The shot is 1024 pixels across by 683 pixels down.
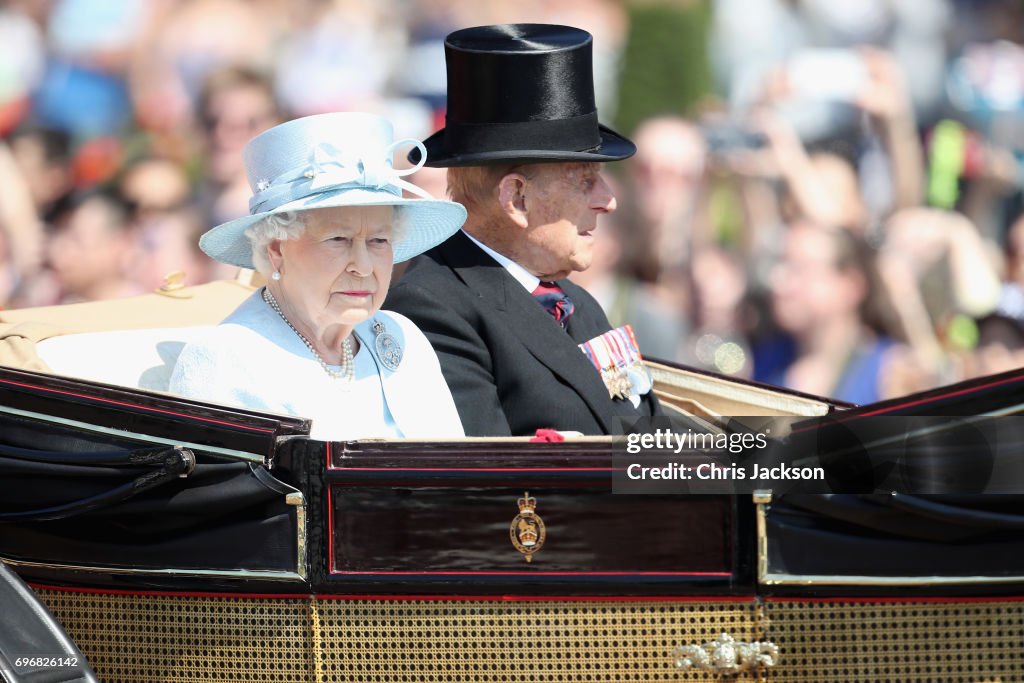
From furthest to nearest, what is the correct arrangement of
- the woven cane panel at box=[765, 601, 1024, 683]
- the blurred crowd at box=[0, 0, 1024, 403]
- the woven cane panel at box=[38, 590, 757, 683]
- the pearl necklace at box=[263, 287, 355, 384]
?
the blurred crowd at box=[0, 0, 1024, 403] → the pearl necklace at box=[263, 287, 355, 384] → the woven cane panel at box=[38, 590, 757, 683] → the woven cane panel at box=[765, 601, 1024, 683]

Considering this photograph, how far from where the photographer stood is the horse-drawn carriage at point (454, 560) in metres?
2.53

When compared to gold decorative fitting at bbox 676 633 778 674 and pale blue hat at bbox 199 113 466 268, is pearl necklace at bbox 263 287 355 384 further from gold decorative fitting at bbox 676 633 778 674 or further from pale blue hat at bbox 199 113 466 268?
gold decorative fitting at bbox 676 633 778 674

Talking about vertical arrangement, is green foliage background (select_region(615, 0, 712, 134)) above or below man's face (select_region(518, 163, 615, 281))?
above

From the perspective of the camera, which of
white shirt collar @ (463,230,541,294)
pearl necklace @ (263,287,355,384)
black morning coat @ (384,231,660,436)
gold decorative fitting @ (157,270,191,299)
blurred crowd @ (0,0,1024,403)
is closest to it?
pearl necklace @ (263,287,355,384)

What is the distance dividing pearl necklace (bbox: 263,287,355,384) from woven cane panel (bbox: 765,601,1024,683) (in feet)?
3.39

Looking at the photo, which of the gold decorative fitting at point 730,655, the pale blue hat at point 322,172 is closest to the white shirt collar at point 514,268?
the pale blue hat at point 322,172

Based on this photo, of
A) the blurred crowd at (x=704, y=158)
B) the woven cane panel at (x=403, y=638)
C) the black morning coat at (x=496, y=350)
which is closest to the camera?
the woven cane panel at (x=403, y=638)

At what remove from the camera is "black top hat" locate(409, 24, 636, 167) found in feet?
11.2

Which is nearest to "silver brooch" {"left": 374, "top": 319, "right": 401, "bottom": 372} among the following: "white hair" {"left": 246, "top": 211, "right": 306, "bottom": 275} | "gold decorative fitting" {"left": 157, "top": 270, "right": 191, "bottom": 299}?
"white hair" {"left": 246, "top": 211, "right": 306, "bottom": 275}

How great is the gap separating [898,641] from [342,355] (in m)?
1.30

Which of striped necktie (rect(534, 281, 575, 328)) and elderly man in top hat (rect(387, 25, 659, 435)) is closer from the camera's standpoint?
elderly man in top hat (rect(387, 25, 659, 435))

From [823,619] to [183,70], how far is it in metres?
4.94

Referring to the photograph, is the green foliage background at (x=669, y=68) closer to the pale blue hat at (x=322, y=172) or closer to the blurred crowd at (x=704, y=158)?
the blurred crowd at (x=704, y=158)

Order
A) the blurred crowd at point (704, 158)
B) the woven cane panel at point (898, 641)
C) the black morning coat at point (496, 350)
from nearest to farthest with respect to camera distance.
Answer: the woven cane panel at point (898, 641) → the black morning coat at point (496, 350) → the blurred crowd at point (704, 158)
